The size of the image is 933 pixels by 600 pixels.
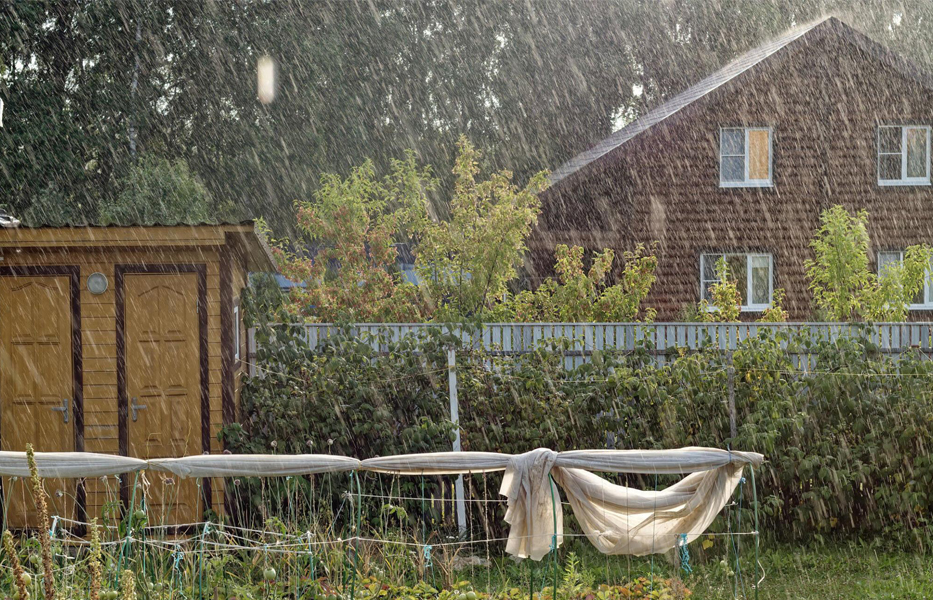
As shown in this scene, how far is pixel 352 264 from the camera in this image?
18.3m

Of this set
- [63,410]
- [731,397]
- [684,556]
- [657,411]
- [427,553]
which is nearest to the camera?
[427,553]

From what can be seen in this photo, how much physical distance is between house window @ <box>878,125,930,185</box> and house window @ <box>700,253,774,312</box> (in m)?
2.88

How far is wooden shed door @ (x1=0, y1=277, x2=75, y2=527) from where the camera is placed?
8062mm

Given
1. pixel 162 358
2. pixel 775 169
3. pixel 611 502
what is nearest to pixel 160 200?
pixel 775 169

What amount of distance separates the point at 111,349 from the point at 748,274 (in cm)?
1410

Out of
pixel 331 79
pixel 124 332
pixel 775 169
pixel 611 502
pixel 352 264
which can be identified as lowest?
pixel 611 502

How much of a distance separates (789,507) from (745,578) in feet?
4.55

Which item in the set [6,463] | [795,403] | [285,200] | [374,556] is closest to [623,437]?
[795,403]

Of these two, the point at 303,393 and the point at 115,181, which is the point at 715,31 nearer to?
the point at 115,181

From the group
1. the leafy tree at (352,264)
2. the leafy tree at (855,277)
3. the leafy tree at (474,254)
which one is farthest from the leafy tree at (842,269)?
the leafy tree at (352,264)

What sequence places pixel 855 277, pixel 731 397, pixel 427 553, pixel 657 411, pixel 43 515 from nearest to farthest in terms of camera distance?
1. pixel 43 515
2. pixel 427 553
3. pixel 731 397
4. pixel 657 411
5. pixel 855 277

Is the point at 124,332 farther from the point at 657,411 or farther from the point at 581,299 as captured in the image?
the point at 581,299

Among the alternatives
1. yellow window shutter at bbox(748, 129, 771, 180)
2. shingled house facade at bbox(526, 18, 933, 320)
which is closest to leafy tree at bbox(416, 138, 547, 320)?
shingled house facade at bbox(526, 18, 933, 320)

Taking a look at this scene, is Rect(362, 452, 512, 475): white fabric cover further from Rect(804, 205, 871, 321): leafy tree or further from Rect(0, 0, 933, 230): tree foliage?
Rect(0, 0, 933, 230): tree foliage
